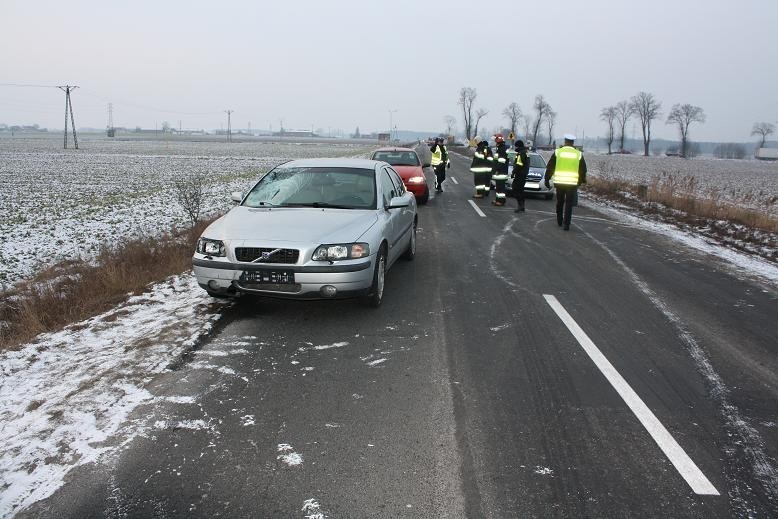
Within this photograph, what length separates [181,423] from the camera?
3.46m

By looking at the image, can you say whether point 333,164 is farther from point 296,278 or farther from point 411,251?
point 296,278

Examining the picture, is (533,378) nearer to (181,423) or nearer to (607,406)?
(607,406)

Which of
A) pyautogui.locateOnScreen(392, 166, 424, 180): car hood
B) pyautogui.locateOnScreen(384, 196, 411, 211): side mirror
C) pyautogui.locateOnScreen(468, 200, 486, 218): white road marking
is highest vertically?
pyautogui.locateOnScreen(392, 166, 424, 180): car hood

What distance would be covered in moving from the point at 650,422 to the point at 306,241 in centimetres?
316

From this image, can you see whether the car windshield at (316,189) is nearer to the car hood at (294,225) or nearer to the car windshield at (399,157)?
the car hood at (294,225)

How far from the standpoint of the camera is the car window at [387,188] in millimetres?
6652

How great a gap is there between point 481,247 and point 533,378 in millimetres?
5357

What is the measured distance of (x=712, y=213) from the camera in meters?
13.9

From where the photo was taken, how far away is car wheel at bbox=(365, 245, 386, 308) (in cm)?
559

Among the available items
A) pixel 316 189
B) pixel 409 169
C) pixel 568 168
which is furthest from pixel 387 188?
pixel 409 169

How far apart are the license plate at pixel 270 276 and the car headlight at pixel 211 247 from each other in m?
0.38

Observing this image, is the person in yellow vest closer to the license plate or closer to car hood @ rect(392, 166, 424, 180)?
car hood @ rect(392, 166, 424, 180)

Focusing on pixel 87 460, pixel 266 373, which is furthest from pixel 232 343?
pixel 87 460

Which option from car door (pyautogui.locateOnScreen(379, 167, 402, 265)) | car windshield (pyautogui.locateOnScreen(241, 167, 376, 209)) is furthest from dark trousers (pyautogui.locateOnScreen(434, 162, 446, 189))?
car windshield (pyautogui.locateOnScreen(241, 167, 376, 209))
